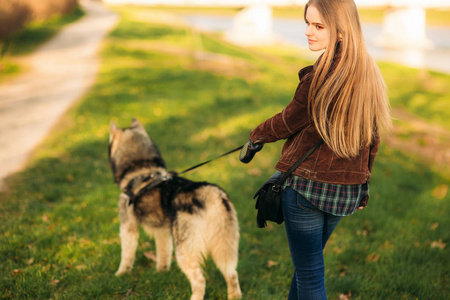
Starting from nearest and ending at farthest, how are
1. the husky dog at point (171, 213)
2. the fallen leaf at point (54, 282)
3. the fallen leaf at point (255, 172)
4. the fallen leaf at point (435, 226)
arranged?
1. the husky dog at point (171, 213)
2. the fallen leaf at point (54, 282)
3. the fallen leaf at point (435, 226)
4. the fallen leaf at point (255, 172)

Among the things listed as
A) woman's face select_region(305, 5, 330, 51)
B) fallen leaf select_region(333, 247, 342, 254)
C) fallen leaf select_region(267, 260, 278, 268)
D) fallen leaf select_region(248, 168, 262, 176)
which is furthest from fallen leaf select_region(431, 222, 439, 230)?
woman's face select_region(305, 5, 330, 51)

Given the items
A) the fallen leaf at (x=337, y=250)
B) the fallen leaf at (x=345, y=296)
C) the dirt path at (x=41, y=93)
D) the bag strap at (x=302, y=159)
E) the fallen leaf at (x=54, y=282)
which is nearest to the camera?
the bag strap at (x=302, y=159)

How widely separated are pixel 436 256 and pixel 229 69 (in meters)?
11.1

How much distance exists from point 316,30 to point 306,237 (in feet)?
3.87

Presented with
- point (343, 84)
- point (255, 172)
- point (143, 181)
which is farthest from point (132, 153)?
point (255, 172)

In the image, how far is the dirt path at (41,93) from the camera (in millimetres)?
6332

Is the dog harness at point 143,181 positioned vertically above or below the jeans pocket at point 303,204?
below

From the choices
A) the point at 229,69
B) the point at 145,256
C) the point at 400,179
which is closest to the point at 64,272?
the point at 145,256

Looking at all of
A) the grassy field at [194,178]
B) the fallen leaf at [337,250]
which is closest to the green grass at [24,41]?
the grassy field at [194,178]

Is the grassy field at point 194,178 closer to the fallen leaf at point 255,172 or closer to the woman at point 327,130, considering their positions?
the fallen leaf at point 255,172

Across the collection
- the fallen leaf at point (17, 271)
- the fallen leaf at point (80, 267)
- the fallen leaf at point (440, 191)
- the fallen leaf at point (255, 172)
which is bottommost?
the fallen leaf at point (440, 191)

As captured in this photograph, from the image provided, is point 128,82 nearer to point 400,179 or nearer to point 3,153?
point 3,153

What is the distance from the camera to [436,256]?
3.87 metres

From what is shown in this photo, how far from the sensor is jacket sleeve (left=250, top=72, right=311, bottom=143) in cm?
193
